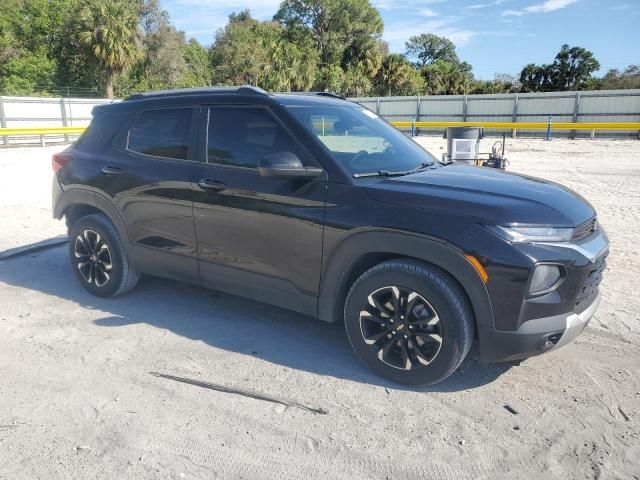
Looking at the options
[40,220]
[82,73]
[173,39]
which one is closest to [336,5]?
[173,39]

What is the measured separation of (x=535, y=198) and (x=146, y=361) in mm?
2857

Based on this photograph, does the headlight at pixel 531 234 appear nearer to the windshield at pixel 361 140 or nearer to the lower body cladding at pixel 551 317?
the lower body cladding at pixel 551 317

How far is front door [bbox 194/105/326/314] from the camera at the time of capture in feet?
11.8

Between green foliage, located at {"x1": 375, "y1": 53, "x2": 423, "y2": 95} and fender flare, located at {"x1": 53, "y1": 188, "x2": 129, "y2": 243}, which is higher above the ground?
green foliage, located at {"x1": 375, "y1": 53, "x2": 423, "y2": 95}

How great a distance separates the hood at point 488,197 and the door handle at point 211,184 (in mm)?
1162

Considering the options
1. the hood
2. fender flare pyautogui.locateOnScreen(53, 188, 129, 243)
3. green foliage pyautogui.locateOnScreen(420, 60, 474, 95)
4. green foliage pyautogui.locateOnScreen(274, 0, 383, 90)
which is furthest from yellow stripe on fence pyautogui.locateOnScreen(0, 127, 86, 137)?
green foliage pyautogui.locateOnScreen(420, 60, 474, 95)

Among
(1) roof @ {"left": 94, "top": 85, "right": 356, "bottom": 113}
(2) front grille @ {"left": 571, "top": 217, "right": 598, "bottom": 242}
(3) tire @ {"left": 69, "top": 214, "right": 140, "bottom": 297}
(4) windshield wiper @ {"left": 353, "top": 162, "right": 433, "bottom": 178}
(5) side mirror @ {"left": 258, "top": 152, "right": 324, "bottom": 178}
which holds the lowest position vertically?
(3) tire @ {"left": 69, "top": 214, "right": 140, "bottom": 297}

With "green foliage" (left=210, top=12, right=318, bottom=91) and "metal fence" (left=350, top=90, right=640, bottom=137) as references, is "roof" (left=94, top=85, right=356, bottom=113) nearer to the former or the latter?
"metal fence" (left=350, top=90, right=640, bottom=137)

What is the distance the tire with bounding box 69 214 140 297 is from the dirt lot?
0.17 metres

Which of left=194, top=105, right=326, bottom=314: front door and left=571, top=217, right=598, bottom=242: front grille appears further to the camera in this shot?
left=194, top=105, right=326, bottom=314: front door

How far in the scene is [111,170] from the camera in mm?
4648

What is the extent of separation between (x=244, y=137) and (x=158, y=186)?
89cm

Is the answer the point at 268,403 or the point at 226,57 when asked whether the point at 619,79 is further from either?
the point at 268,403

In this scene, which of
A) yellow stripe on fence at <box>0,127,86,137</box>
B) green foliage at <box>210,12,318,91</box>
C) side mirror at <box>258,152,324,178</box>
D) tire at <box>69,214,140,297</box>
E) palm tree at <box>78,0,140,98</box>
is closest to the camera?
side mirror at <box>258,152,324,178</box>
